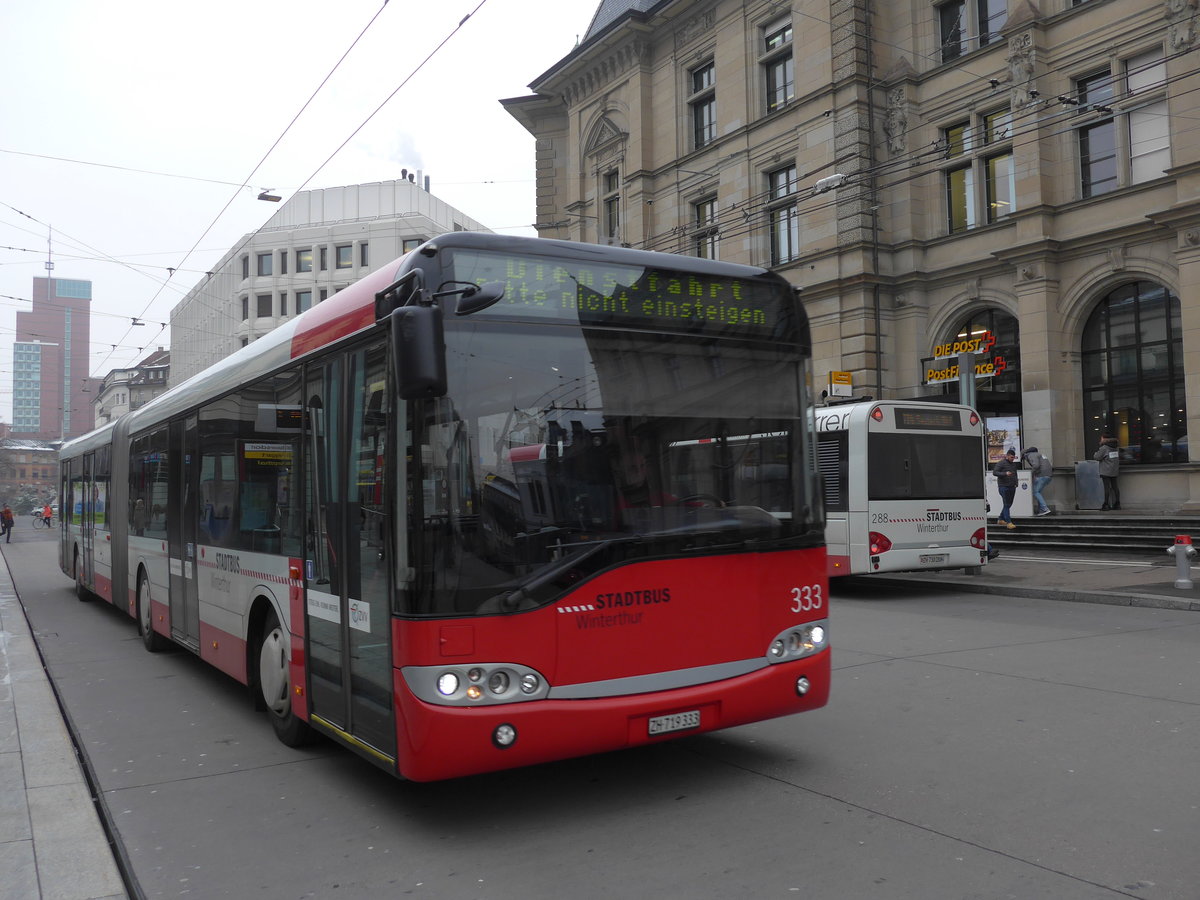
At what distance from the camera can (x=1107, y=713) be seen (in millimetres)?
6844

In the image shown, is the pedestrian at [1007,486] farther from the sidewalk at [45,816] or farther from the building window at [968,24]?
the sidewalk at [45,816]

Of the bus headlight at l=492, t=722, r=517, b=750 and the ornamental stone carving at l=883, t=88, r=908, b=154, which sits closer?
the bus headlight at l=492, t=722, r=517, b=750

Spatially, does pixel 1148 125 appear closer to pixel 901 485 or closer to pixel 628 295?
pixel 901 485

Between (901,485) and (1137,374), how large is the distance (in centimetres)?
1162

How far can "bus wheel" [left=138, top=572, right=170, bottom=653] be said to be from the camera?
10.7 metres

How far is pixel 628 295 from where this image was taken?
17.3 feet

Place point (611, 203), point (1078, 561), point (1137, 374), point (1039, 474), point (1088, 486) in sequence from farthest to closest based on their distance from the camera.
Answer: point (611, 203)
point (1088, 486)
point (1137, 374)
point (1039, 474)
point (1078, 561)

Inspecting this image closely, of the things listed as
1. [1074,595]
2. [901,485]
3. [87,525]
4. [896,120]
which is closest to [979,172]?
[896,120]

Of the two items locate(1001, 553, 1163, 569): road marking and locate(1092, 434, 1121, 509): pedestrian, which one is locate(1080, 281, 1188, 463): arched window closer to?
locate(1092, 434, 1121, 509): pedestrian

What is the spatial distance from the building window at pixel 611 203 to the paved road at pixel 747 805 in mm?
30413

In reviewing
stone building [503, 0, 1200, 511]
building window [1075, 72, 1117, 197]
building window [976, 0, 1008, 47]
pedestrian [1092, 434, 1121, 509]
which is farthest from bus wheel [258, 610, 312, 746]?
building window [976, 0, 1008, 47]

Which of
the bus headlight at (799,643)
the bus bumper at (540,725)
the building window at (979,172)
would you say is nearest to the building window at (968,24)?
the building window at (979,172)

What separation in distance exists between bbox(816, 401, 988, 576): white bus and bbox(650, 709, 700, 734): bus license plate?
9447 mm

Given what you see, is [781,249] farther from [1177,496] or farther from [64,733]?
[64,733]
